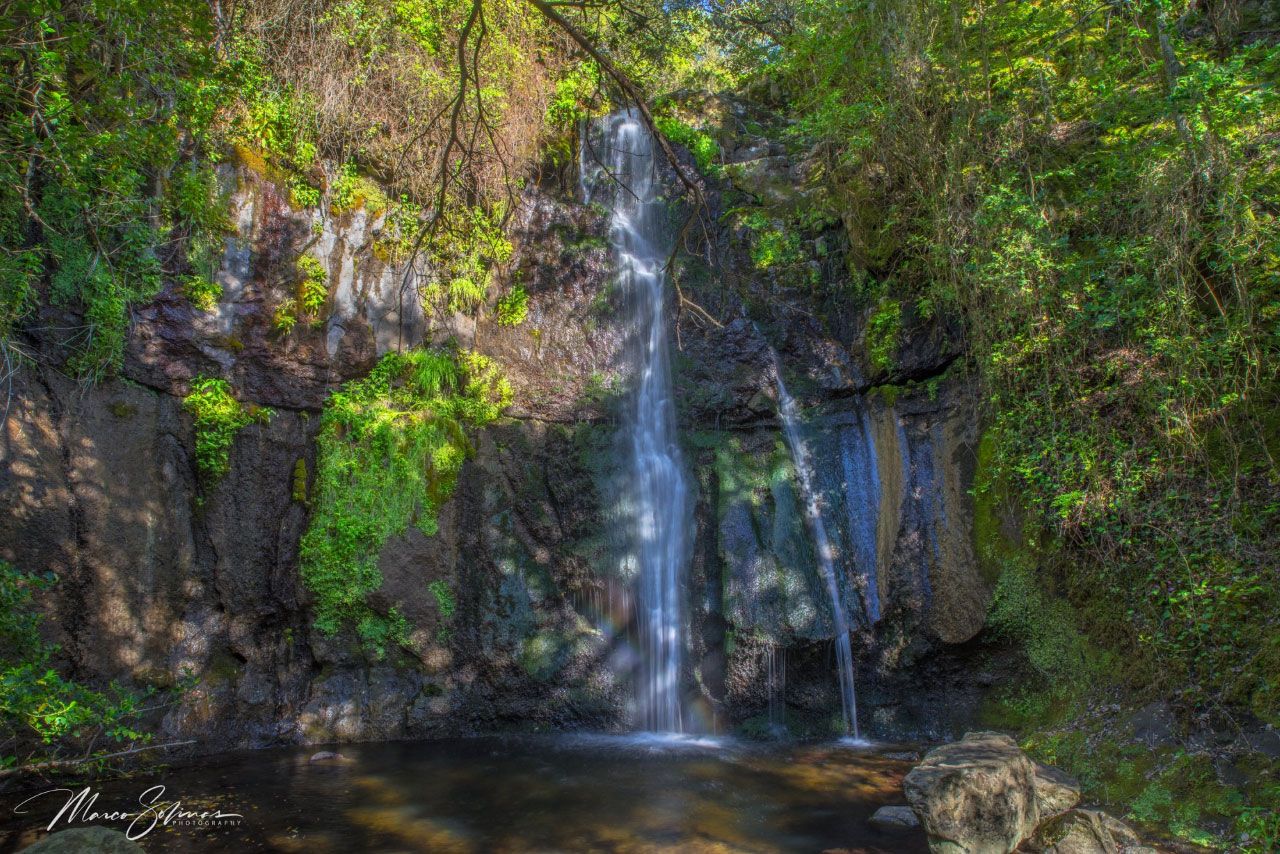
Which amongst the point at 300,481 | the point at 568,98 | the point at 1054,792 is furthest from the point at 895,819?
the point at 568,98

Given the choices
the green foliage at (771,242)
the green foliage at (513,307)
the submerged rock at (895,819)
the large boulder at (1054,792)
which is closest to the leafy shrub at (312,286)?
the green foliage at (513,307)

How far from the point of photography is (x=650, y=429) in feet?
27.7

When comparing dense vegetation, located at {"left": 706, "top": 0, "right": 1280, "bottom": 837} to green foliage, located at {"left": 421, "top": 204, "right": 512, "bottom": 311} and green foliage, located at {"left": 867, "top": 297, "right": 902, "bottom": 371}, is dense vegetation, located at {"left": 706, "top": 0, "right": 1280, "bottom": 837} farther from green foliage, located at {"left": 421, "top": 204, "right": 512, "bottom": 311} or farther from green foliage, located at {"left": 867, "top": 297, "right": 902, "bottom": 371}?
green foliage, located at {"left": 421, "top": 204, "right": 512, "bottom": 311}

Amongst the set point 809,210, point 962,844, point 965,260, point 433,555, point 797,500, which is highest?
point 809,210

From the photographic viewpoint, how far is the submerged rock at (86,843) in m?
3.69

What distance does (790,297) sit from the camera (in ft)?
28.2

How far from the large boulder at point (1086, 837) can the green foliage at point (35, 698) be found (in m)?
5.52

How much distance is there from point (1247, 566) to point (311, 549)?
776 centimetres

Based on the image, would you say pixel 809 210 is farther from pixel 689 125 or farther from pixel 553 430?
pixel 553 430

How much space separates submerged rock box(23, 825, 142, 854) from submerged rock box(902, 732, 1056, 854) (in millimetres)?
4499

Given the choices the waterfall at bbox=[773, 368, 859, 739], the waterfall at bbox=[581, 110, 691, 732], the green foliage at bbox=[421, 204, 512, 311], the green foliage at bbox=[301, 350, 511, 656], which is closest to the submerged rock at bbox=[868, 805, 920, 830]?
the waterfall at bbox=[773, 368, 859, 739]

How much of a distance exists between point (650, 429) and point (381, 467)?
3032 millimetres

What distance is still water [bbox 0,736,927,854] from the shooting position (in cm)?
466

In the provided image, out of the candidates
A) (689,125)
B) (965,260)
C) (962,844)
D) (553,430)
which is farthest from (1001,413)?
(689,125)
